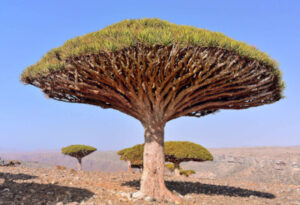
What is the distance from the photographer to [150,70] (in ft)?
30.1

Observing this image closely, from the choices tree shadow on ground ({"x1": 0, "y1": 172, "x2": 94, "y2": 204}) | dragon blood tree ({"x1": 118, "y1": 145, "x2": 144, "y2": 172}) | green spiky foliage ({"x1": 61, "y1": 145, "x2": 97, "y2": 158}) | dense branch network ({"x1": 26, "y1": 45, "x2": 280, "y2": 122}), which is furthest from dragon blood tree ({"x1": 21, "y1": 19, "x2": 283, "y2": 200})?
green spiky foliage ({"x1": 61, "y1": 145, "x2": 97, "y2": 158})

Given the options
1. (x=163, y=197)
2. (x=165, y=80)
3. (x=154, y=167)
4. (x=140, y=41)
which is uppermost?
(x=140, y=41)

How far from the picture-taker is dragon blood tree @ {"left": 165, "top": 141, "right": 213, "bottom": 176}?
25688mm

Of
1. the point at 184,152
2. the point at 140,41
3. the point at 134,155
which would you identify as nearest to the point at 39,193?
the point at 140,41

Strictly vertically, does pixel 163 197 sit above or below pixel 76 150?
below

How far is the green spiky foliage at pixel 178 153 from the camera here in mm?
25719

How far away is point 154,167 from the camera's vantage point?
1041 cm

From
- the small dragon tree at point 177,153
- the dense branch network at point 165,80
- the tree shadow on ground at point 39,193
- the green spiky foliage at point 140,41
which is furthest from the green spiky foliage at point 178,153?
the green spiky foliage at point 140,41

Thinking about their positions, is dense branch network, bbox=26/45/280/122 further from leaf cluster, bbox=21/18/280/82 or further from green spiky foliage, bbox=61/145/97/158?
green spiky foliage, bbox=61/145/97/158

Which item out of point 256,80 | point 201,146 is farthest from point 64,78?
point 201,146

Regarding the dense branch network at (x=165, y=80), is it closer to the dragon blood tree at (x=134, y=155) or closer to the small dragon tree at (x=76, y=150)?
the dragon blood tree at (x=134, y=155)

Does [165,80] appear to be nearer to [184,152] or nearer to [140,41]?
[140,41]

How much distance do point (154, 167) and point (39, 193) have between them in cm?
437

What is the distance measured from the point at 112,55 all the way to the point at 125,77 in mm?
1307
